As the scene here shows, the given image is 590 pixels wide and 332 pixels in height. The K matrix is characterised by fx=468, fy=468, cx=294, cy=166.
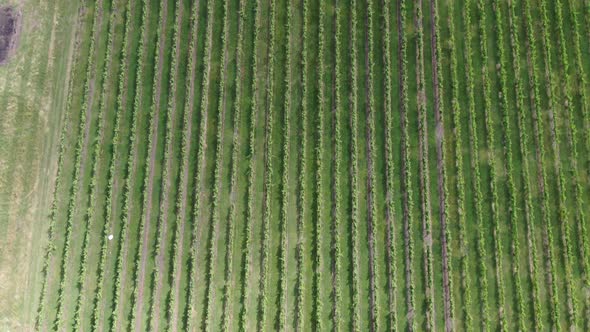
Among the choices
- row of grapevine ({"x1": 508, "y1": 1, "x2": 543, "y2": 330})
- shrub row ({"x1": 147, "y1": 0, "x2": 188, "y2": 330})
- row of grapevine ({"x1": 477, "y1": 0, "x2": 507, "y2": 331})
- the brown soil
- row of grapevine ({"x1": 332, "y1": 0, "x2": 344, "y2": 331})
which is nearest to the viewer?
row of grapevine ({"x1": 508, "y1": 1, "x2": 543, "y2": 330})

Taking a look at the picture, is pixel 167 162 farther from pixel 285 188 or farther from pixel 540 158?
pixel 540 158

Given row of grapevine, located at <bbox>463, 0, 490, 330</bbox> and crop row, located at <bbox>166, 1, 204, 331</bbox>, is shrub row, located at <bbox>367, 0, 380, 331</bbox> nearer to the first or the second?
row of grapevine, located at <bbox>463, 0, 490, 330</bbox>

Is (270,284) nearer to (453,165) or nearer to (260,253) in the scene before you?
(260,253)

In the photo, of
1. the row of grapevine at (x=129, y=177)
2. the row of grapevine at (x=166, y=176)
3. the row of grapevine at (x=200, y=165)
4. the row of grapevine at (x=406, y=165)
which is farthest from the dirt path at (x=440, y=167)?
the row of grapevine at (x=129, y=177)

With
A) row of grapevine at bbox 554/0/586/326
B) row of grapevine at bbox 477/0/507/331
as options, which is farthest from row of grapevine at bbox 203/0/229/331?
row of grapevine at bbox 554/0/586/326

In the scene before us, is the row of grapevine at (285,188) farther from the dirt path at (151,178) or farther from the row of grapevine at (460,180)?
the row of grapevine at (460,180)

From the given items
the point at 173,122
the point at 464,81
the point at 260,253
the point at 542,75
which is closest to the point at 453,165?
the point at 464,81

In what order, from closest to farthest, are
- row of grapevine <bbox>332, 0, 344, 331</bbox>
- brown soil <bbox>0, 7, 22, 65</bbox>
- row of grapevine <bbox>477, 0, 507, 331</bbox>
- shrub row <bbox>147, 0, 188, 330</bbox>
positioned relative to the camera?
row of grapevine <bbox>477, 0, 507, 331</bbox> < row of grapevine <bbox>332, 0, 344, 331</bbox> < shrub row <bbox>147, 0, 188, 330</bbox> < brown soil <bbox>0, 7, 22, 65</bbox>
